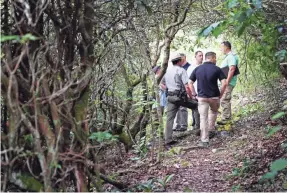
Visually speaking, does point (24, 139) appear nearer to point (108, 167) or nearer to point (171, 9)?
point (108, 167)

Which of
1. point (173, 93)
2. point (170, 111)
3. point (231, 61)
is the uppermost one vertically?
point (231, 61)

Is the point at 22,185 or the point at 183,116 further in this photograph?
the point at 183,116

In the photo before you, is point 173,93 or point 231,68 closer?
point 173,93

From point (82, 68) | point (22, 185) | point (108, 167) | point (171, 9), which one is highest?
point (171, 9)

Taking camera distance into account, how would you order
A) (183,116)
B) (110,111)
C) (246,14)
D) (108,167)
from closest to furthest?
(246,14) → (108,167) → (110,111) → (183,116)

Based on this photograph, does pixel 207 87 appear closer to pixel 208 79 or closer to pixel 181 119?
pixel 208 79

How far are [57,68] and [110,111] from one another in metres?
4.18

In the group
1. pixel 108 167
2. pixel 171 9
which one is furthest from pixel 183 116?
pixel 108 167

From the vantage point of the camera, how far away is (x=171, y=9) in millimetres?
8742

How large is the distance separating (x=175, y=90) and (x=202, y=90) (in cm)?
71

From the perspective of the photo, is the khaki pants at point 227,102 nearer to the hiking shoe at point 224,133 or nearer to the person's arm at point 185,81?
the hiking shoe at point 224,133

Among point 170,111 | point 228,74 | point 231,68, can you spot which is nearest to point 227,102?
point 228,74

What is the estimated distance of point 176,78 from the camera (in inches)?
350

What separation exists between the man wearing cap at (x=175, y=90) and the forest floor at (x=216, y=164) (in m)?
0.47
